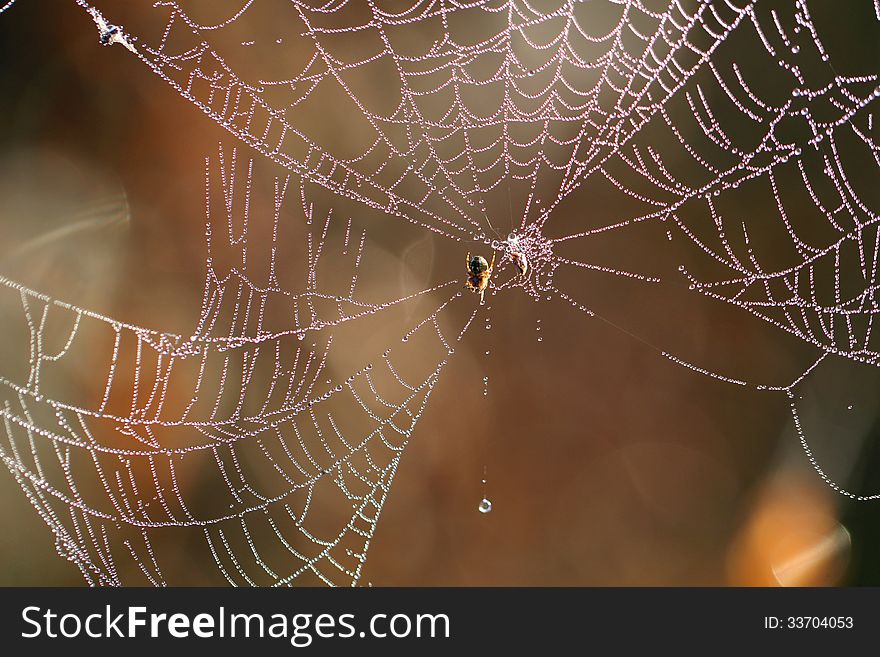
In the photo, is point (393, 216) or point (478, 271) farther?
point (393, 216)

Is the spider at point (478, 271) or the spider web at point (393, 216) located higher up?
the spider web at point (393, 216)

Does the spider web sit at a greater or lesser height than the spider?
greater

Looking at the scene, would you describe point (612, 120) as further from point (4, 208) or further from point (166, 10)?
point (4, 208)

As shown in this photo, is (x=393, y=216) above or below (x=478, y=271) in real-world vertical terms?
above

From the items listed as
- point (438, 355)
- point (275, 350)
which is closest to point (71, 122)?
point (275, 350)

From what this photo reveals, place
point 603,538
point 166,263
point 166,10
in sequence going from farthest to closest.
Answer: point 603,538 → point 166,263 → point 166,10

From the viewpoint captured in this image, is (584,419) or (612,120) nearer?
(612,120)

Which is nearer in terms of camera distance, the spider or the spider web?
the spider

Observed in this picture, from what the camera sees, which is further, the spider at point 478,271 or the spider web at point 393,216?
the spider web at point 393,216
